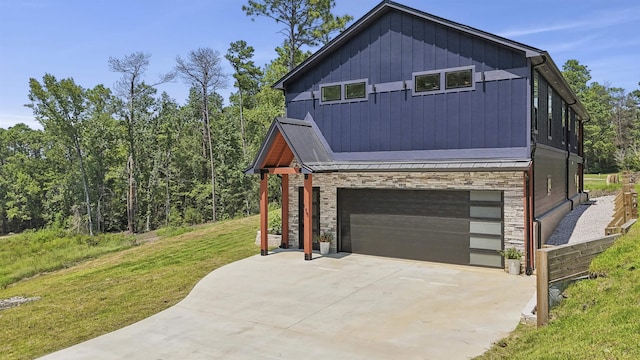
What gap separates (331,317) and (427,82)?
841cm

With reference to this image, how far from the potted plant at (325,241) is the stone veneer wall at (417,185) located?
7.2 inches

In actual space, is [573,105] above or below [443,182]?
above

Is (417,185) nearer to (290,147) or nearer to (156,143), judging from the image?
(290,147)

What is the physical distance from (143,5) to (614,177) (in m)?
36.9

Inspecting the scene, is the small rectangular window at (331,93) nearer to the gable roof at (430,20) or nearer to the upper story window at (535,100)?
the gable roof at (430,20)

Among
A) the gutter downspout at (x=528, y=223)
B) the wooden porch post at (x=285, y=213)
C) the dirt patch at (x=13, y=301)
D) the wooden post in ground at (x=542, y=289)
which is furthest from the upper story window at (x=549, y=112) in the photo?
the dirt patch at (x=13, y=301)

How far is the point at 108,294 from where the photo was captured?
1155cm

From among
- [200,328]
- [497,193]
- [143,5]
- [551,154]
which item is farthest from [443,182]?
[143,5]

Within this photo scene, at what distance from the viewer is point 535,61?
38.9 feet

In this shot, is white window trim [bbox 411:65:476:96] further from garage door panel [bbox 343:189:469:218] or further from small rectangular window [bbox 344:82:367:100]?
garage door panel [bbox 343:189:469:218]

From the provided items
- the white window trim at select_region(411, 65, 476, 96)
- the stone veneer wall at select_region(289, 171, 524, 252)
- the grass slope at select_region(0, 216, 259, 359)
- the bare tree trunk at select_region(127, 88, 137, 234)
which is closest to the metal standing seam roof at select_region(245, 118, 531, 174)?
the stone veneer wall at select_region(289, 171, 524, 252)

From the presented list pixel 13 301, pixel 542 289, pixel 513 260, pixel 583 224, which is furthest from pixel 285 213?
pixel 583 224

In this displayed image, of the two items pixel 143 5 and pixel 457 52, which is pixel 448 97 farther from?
pixel 143 5

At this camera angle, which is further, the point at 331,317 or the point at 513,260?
the point at 513,260
